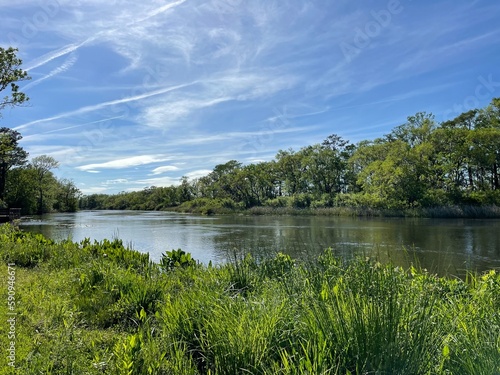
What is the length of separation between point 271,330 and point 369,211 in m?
41.7

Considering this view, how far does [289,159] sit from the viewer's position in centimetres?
6253

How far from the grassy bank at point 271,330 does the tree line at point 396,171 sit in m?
38.6

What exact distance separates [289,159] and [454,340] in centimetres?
6082

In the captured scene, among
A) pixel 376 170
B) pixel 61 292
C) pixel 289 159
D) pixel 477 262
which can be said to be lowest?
pixel 477 262

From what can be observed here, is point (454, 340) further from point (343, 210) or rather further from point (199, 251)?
point (343, 210)

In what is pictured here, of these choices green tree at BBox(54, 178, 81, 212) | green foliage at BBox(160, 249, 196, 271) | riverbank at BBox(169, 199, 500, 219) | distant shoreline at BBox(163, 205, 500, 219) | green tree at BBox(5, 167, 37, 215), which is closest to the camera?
green foliage at BBox(160, 249, 196, 271)

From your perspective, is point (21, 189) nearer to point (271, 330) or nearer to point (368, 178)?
point (368, 178)

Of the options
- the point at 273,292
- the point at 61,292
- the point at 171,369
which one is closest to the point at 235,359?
the point at 171,369

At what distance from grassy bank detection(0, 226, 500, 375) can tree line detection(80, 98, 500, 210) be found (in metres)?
38.6

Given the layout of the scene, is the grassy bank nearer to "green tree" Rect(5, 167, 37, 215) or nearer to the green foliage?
the green foliage

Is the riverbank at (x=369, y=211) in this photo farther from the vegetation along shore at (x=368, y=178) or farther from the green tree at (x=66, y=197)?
the green tree at (x=66, y=197)

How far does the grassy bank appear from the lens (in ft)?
6.98

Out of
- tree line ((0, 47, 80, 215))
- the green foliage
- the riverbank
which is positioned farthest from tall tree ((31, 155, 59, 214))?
the green foliage

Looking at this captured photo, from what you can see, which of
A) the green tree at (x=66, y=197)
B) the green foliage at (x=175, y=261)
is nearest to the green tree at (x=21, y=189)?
the green tree at (x=66, y=197)
